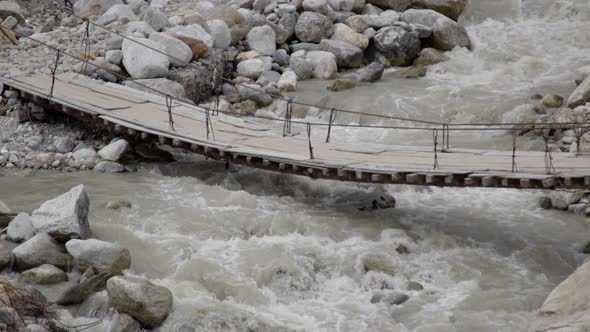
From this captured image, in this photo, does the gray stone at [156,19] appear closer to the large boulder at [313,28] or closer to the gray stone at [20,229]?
the large boulder at [313,28]

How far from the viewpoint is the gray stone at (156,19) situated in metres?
17.2

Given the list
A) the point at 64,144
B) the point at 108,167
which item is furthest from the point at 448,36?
the point at 64,144

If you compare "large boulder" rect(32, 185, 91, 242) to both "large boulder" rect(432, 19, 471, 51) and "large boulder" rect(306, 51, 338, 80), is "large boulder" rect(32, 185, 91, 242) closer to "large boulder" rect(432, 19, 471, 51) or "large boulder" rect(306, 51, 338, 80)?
"large boulder" rect(306, 51, 338, 80)

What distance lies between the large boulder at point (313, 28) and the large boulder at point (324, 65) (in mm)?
977

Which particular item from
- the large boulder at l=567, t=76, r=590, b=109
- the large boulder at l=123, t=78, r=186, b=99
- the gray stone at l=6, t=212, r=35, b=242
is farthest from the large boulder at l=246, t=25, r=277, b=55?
the gray stone at l=6, t=212, r=35, b=242

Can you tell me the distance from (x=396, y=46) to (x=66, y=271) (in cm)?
1164

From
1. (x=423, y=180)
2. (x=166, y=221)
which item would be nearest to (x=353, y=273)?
(x=423, y=180)

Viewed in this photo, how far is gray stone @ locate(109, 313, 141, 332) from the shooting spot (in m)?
8.12

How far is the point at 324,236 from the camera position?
35.4 ft

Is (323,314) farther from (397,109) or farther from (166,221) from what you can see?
(397,109)

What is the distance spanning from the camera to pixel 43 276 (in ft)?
28.8

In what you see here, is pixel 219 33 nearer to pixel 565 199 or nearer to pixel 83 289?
pixel 565 199

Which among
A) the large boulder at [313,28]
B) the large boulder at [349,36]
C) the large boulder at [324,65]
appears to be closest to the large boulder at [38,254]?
the large boulder at [324,65]

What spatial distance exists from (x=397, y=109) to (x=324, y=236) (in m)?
5.96
